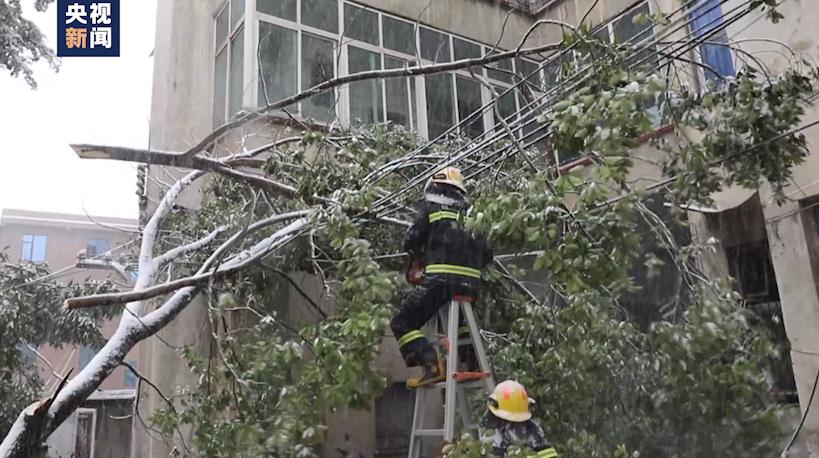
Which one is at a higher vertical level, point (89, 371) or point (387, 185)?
point (387, 185)

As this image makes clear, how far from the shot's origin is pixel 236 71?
780cm

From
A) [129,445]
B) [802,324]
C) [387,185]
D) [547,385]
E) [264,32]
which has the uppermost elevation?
[264,32]

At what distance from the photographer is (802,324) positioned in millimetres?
4965

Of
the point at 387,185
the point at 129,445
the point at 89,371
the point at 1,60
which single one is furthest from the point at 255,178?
the point at 129,445

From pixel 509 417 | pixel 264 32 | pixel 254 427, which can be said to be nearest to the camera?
pixel 509 417

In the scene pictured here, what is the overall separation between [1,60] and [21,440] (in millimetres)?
5584

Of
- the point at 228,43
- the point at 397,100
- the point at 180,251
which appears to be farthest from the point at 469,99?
the point at 180,251

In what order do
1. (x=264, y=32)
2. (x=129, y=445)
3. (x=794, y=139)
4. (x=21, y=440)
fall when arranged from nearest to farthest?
1. (x=794, y=139)
2. (x=21, y=440)
3. (x=264, y=32)
4. (x=129, y=445)

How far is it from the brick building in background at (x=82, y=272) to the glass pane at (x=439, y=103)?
13.2 ft

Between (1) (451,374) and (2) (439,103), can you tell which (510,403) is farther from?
(2) (439,103)

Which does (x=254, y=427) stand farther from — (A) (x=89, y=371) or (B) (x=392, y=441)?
(B) (x=392, y=441)

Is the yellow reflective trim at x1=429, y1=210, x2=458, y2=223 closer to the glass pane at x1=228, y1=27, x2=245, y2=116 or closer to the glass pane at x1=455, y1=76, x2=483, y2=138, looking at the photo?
the glass pane at x1=228, y1=27, x2=245, y2=116

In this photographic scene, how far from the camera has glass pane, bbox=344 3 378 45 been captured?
27.3 ft

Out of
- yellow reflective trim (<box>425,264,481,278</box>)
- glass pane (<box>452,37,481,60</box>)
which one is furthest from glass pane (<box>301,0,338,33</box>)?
yellow reflective trim (<box>425,264,481,278</box>)
